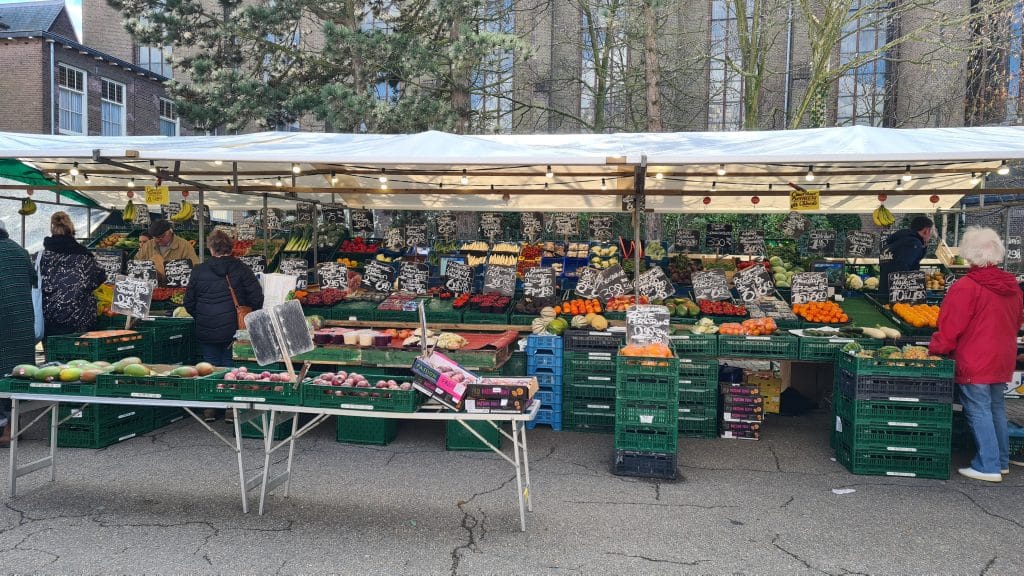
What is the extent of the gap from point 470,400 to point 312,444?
2.72m

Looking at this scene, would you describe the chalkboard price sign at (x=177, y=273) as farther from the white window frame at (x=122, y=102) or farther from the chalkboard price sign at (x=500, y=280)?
the white window frame at (x=122, y=102)

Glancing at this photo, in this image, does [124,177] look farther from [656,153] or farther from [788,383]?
[788,383]

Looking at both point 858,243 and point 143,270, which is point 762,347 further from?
point 143,270

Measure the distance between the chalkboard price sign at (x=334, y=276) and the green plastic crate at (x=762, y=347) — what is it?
4607 mm

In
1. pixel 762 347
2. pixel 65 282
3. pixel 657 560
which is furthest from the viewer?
→ pixel 65 282

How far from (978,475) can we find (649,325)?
2.85m

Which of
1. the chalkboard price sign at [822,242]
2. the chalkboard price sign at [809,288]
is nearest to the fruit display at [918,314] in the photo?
the chalkboard price sign at [809,288]

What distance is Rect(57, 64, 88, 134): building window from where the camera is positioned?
2281cm

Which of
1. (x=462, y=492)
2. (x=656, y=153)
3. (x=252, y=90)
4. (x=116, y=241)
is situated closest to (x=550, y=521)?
(x=462, y=492)

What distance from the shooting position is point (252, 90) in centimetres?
1380

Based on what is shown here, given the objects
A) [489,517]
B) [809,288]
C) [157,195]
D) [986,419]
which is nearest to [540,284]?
[809,288]

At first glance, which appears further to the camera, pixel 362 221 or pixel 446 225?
pixel 362 221

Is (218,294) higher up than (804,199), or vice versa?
(804,199)

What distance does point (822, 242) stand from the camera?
9500 millimetres
